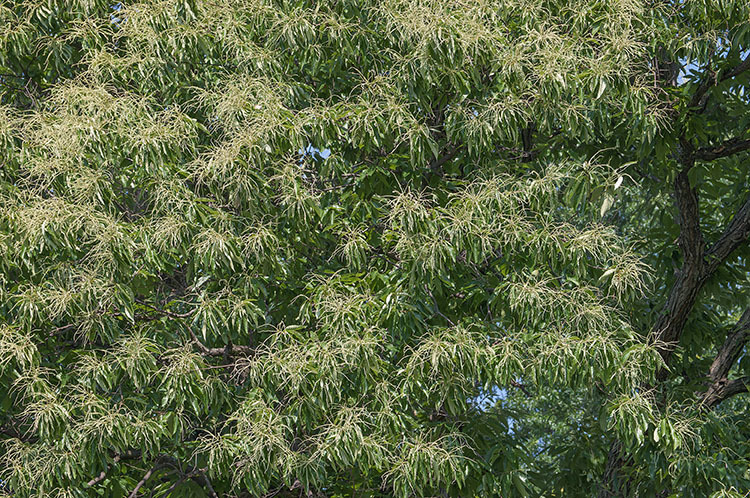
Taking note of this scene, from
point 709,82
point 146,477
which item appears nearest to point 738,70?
point 709,82

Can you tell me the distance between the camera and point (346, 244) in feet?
16.1

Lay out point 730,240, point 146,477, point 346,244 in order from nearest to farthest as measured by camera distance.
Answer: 1. point 346,244
2. point 146,477
3. point 730,240

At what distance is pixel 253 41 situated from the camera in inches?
227

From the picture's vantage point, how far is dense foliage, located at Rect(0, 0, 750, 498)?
14.9 feet

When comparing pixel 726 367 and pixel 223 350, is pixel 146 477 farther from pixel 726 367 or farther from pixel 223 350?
pixel 726 367

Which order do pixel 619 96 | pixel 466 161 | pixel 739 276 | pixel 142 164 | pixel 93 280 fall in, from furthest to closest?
1. pixel 739 276
2. pixel 466 161
3. pixel 619 96
4. pixel 142 164
5. pixel 93 280

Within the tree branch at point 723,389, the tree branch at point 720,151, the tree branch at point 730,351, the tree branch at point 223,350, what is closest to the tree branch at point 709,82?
the tree branch at point 720,151

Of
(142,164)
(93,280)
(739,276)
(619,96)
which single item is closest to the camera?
(93,280)

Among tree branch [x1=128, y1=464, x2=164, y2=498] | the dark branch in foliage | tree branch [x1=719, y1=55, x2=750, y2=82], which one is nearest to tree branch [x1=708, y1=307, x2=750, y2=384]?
the dark branch in foliage

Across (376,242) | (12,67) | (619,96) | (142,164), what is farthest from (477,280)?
(12,67)

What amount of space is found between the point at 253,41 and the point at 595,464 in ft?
10.9

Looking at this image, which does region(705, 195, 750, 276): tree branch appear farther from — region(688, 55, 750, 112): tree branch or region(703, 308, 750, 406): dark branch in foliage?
region(688, 55, 750, 112): tree branch

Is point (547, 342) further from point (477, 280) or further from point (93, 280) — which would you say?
point (93, 280)

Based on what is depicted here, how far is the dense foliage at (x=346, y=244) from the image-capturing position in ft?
14.9
